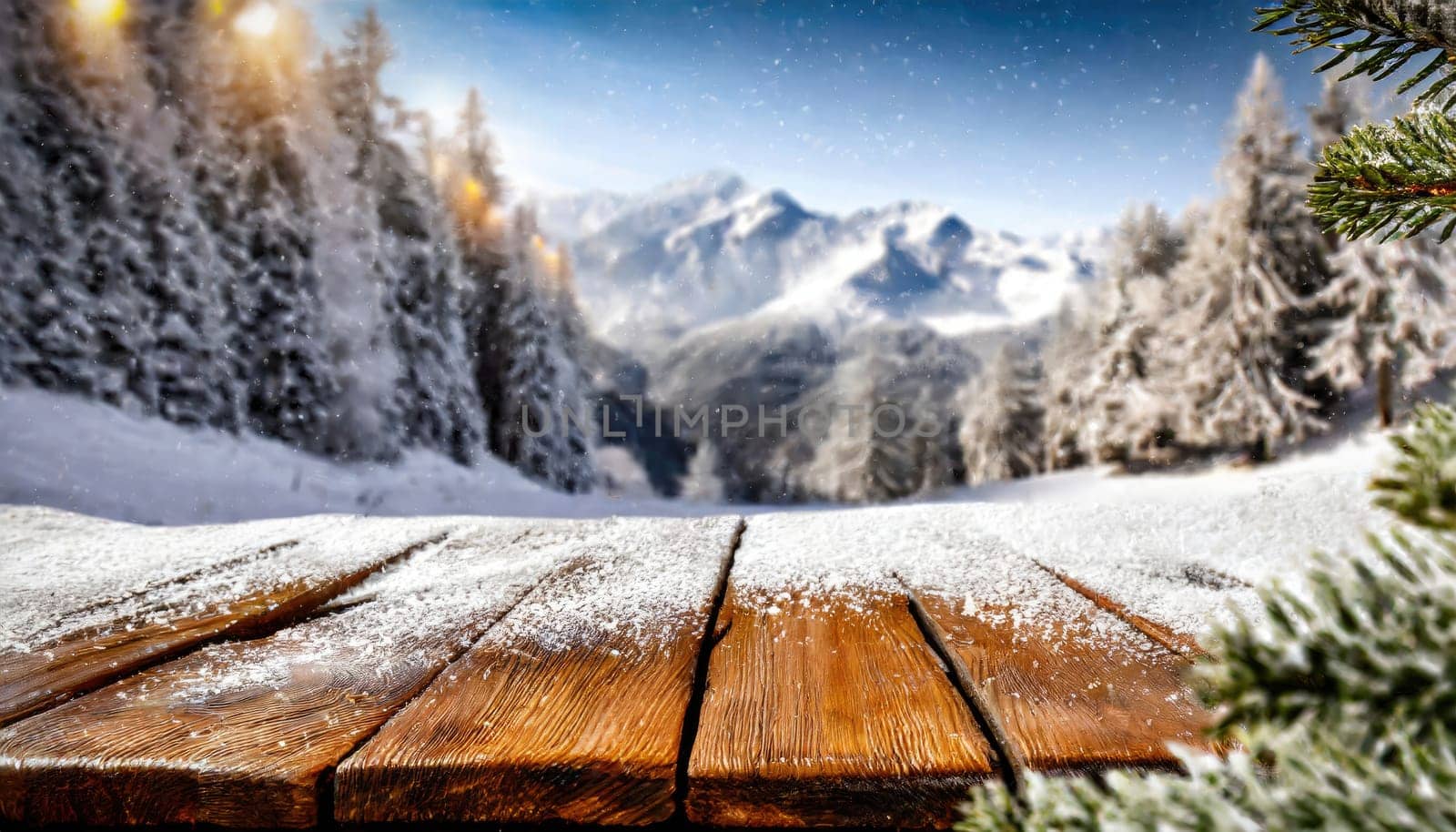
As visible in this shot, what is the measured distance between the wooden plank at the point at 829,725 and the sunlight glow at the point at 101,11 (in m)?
10.7

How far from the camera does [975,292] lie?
132750 mm

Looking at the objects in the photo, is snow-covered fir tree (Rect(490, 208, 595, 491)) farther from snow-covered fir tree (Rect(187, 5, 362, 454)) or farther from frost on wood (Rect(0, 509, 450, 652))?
frost on wood (Rect(0, 509, 450, 652))

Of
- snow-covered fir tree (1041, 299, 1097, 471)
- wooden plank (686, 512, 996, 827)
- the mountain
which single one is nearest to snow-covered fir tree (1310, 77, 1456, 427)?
snow-covered fir tree (1041, 299, 1097, 471)

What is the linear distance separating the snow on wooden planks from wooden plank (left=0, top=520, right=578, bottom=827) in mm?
88

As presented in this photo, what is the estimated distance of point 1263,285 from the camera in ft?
49.1

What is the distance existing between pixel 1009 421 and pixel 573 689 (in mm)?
24790

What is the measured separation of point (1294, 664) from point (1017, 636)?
2.47ft

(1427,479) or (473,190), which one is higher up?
(473,190)

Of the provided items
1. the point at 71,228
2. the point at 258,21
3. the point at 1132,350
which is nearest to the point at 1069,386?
the point at 1132,350

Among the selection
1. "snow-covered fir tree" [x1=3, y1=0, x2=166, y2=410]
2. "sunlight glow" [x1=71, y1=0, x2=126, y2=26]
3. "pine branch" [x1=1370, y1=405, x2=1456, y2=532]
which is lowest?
"pine branch" [x1=1370, y1=405, x2=1456, y2=532]

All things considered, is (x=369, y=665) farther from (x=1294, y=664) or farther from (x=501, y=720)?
(x=1294, y=664)

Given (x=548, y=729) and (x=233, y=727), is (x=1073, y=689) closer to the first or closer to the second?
(x=548, y=729)

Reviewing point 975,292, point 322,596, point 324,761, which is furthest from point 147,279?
point 975,292

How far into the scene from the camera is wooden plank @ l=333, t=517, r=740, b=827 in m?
0.67
